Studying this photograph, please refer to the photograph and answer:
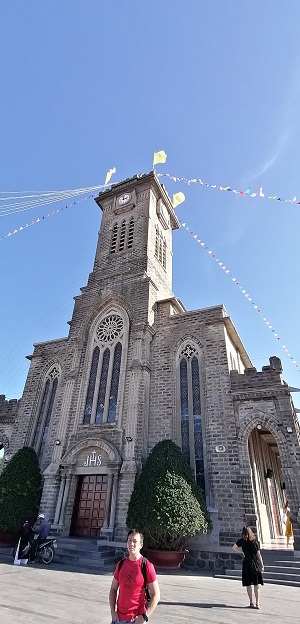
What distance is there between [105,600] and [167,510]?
3897 millimetres

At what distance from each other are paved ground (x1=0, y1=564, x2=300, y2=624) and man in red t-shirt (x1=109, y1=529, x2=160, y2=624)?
296 centimetres

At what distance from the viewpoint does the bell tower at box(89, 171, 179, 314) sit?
18547mm

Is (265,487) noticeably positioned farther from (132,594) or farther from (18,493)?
(132,594)

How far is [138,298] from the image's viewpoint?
1675 centimetres

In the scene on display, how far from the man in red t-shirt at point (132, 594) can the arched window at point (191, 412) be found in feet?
32.6

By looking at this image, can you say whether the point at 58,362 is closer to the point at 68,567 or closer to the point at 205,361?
the point at 205,361

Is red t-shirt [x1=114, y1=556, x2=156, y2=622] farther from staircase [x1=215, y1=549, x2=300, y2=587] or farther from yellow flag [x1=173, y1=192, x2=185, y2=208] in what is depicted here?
yellow flag [x1=173, y1=192, x2=185, y2=208]

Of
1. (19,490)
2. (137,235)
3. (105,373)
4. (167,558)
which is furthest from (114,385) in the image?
(137,235)

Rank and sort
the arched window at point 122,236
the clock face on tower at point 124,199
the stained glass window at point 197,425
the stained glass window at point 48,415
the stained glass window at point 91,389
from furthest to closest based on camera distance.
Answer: the clock face on tower at point 124,199, the arched window at point 122,236, the stained glass window at point 48,415, the stained glass window at point 91,389, the stained glass window at point 197,425

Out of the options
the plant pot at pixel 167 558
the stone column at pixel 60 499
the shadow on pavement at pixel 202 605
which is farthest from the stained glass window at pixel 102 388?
the shadow on pavement at pixel 202 605

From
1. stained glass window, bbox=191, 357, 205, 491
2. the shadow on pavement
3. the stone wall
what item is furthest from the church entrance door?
the shadow on pavement

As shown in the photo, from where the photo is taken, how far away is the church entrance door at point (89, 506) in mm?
13195

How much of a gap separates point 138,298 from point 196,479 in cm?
800

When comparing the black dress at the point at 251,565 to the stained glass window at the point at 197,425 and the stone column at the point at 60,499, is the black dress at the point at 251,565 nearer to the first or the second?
the stained glass window at the point at 197,425
